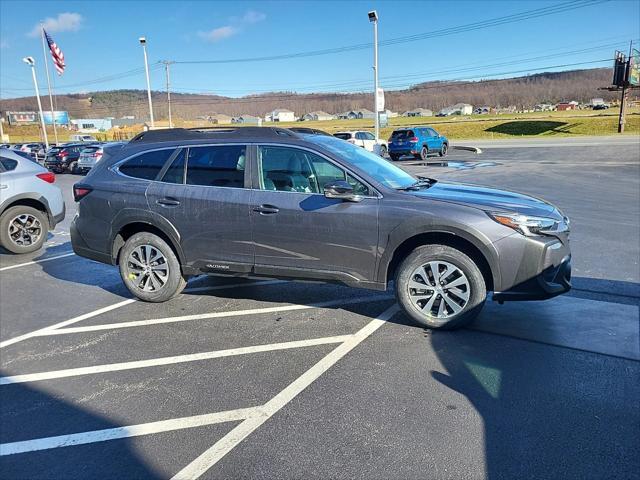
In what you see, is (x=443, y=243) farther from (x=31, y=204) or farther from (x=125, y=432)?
(x=31, y=204)

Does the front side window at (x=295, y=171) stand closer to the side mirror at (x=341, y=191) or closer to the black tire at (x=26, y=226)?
the side mirror at (x=341, y=191)

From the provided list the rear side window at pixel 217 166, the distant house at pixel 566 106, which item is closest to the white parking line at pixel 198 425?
the rear side window at pixel 217 166

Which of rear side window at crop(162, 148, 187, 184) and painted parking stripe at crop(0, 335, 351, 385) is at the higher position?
rear side window at crop(162, 148, 187, 184)

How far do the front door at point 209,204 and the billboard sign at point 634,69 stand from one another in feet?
164

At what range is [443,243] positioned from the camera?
14.1 feet

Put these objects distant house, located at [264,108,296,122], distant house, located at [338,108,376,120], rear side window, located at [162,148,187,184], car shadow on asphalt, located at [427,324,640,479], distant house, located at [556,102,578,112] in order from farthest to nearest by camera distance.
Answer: distant house, located at [338,108,376,120] < distant house, located at [264,108,296,122] < distant house, located at [556,102,578,112] < rear side window, located at [162,148,187,184] < car shadow on asphalt, located at [427,324,640,479]

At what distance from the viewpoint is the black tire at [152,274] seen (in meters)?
5.22

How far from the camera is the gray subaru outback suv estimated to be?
4109mm

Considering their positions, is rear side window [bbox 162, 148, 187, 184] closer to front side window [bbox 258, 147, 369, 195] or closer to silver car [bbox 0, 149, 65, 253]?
front side window [bbox 258, 147, 369, 195]

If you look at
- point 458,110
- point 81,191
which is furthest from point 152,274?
point 458,110

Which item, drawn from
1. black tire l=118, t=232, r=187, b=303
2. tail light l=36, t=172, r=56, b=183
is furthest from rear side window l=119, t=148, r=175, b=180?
tail light l=36, t=172, r=56, b=183

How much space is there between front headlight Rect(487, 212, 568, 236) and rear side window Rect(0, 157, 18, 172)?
769cm

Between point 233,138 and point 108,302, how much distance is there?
93.8 inches

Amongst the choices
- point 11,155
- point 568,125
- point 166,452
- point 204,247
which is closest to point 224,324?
point 204,247
